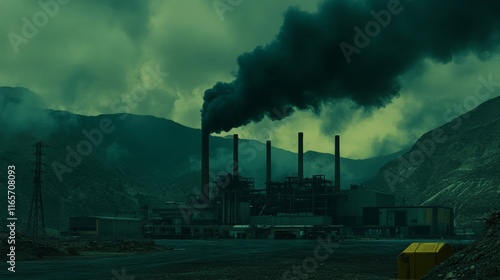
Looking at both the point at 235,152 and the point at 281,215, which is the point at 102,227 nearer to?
the point at 235,152

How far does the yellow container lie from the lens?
18.2 metres

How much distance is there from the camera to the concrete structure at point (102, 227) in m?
172

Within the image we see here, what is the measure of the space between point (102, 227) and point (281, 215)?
4840cm

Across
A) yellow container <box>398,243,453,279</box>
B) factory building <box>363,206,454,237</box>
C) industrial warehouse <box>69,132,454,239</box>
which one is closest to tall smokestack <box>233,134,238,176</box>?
industrial warehouse <box>69,132,454,239</box>

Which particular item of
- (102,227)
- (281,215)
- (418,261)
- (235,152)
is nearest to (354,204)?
(281,215)

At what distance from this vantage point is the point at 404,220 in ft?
577

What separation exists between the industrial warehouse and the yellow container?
14733 centimetres

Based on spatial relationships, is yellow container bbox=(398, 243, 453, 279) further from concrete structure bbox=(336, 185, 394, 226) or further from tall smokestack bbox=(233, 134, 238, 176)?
concrete structure bbox=(336, 185, 394, 226)

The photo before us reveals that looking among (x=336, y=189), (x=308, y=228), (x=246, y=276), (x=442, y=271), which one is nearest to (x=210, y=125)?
(x=308, y=228)

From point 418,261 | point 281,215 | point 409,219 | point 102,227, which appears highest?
point 418,261

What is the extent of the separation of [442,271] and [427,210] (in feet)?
536

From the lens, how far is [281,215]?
6860 inches

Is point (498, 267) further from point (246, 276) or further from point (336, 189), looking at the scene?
point (336, 189)

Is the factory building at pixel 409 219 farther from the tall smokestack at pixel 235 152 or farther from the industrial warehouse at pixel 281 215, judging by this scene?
the tall smokestack at pixel 235 152
